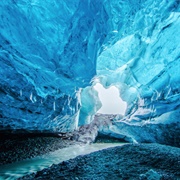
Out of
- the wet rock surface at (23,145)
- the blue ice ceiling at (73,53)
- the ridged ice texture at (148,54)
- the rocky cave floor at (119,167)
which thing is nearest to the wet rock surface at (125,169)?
the rocky cave floor at (119,167)

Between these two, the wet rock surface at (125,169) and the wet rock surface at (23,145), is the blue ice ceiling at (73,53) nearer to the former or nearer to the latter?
the wet rock surface at (23,145)

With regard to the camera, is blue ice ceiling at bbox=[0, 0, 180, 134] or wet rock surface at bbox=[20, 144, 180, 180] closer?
wet rock surface at bbox=[20, 144, 180, 180]

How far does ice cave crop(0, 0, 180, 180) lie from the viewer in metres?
6.06

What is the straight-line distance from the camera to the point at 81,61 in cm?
863

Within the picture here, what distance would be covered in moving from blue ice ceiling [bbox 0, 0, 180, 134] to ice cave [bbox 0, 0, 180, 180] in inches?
1.4

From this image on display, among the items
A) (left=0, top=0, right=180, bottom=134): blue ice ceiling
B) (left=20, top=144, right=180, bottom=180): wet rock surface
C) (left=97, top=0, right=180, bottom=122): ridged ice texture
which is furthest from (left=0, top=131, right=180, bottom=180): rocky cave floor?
(left=97, top=0, right=180, bottom=122): ridged ice texture

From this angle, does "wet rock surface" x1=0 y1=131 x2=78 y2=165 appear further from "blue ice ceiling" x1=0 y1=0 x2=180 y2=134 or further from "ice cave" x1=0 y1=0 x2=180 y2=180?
"blue ice ceiling" x1=0 y1=0 x2=180 y2=134

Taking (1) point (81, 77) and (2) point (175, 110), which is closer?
(1) point (81, 77)

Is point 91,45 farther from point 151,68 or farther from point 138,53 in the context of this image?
point 151,68

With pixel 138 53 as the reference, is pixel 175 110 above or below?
below

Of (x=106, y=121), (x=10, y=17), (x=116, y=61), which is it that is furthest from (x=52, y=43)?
(x=106, y=121)

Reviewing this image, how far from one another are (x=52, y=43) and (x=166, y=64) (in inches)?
291

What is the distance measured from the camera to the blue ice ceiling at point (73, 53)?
5.98 metres

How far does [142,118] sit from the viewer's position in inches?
502
